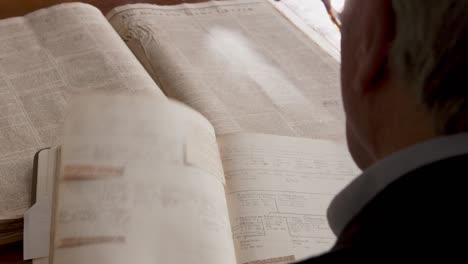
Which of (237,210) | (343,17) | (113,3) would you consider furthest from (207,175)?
(113,3)

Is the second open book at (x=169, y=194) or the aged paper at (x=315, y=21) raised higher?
the second open book at (x=169, y=194)

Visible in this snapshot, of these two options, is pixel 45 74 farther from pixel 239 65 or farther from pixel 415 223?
pixel 415 223

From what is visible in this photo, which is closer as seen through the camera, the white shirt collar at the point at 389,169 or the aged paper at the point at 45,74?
the white shirt collar at the point at 389,169

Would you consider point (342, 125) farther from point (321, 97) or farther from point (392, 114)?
point (392, 114)

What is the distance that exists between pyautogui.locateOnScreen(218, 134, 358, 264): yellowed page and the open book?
5 centimetres

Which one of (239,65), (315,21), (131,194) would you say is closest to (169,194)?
(131,194)

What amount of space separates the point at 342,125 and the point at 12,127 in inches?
18.2

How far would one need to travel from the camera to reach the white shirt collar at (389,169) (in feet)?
1.27

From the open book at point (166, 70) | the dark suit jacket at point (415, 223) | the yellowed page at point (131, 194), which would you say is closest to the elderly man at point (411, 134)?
the dark suit jacket at point (415, 223)

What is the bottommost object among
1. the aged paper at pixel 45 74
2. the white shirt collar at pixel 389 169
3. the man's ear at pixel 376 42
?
the aged paper at pixel 45 74

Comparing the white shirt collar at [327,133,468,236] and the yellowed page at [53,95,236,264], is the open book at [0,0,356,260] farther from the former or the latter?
the white shirt collar at [327,133,468,236]

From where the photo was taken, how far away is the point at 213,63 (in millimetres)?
1044

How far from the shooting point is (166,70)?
0.99m

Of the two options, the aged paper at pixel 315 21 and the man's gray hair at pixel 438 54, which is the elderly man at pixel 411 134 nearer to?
the man's gray hair at pixel 438 54
